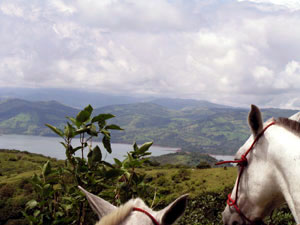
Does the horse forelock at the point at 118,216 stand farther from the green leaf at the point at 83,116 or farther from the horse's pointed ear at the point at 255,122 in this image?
A: the horse's pointed ear at the point at 255,122

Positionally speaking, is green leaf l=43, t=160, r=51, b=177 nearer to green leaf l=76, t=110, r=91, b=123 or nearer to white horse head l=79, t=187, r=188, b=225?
A: green leaf l=76, t=110, r=91, b=123

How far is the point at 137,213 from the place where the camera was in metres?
1.67

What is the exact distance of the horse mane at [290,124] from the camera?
2275mm

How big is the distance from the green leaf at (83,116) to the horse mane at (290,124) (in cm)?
202

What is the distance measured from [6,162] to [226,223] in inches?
2583

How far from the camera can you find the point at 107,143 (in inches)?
113

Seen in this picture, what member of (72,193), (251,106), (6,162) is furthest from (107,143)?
(6,162)

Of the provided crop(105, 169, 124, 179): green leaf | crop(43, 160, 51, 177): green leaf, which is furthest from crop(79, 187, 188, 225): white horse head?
crop(43, 160, 51, 177): green leaf

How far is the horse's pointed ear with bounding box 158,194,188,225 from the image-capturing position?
Result: 5.18 feet

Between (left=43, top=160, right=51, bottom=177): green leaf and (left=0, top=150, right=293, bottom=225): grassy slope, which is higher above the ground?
(left=43, top=160, right=51, bottom=177): green leaf

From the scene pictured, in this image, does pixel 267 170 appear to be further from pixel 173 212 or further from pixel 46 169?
pixel 46 169

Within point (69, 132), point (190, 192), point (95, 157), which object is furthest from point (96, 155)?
point (190, 192)

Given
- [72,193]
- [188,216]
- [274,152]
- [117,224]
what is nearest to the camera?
[117,224]

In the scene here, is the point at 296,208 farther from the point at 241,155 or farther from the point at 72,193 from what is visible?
the point at 72,193
